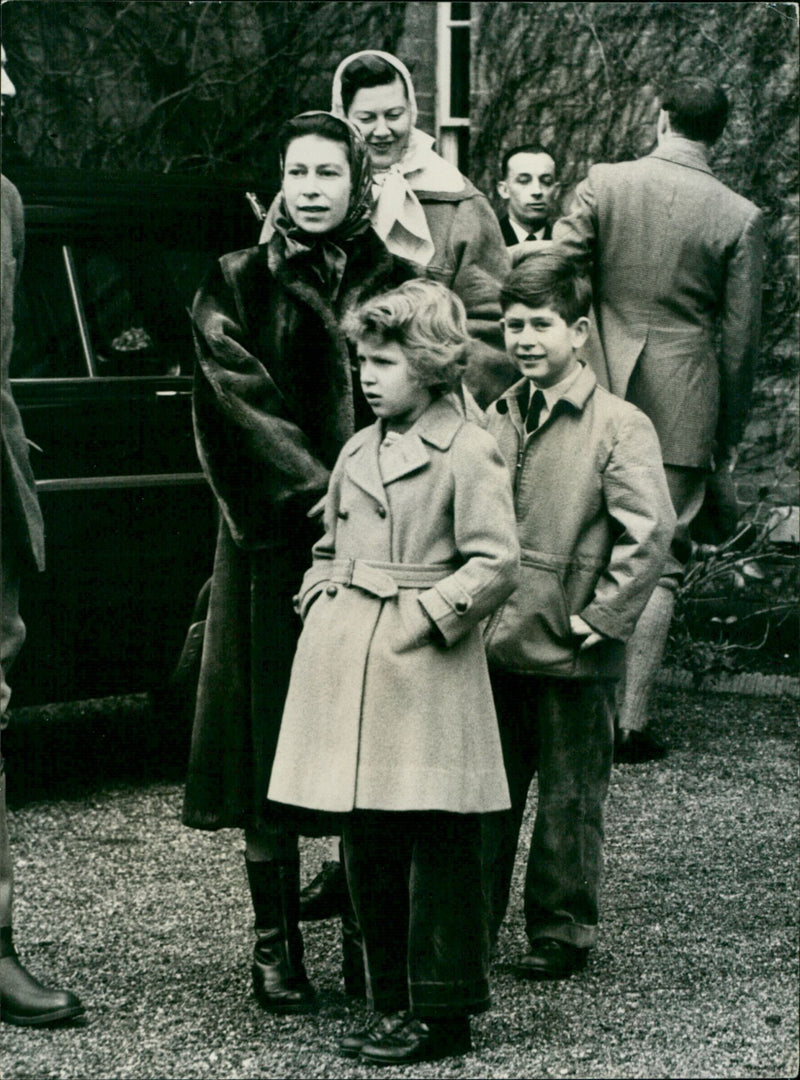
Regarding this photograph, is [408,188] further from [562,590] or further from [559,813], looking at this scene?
[559,813]

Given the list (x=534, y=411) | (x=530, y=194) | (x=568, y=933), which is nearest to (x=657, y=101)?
(x=530, y=194)

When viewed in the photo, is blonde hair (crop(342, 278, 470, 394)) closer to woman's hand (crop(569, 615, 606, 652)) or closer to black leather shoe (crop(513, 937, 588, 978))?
woman's hand (crop(569, 615, 606, 652))

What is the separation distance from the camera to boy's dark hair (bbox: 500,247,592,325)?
4.21 m

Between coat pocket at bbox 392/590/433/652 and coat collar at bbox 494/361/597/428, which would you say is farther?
coat collar at bbox 494/361/597/428

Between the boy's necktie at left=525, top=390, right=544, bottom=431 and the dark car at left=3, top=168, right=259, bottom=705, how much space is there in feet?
6.36

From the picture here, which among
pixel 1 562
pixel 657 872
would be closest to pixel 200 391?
pixel 1 562

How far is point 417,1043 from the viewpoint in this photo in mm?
3686

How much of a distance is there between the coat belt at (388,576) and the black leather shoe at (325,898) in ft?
4.01

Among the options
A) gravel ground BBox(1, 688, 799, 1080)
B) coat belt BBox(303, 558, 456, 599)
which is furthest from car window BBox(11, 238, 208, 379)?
coat belt BBox(303, 558, 456, 599)

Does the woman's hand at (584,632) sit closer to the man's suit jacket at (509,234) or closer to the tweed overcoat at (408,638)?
the tweed overcoat at (408,638)

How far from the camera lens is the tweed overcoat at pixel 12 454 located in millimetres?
4082

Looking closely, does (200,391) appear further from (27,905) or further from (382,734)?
(27,905)

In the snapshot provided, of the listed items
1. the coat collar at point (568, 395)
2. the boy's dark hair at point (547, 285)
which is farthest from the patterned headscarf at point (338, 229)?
the coat collar at point (568, 395)

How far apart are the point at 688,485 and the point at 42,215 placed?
2314 millimetres
